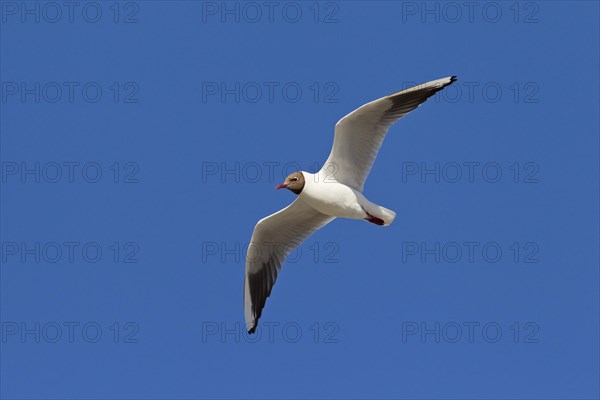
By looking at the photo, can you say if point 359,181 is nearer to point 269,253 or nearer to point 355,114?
point 355,114

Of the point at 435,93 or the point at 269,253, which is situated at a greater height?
the point at 435,93

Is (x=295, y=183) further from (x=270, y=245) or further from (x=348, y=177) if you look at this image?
(x=270, y=245)

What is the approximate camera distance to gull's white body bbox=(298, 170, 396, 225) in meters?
10.5

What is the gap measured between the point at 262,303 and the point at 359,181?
2.01 metres

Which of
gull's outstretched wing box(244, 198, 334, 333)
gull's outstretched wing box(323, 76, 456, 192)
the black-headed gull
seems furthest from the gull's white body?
gull's outstretched wing box(244, 198, 334, 333)

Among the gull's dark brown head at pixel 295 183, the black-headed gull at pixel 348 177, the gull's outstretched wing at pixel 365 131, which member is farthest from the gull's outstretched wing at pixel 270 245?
the gull's outstretched wing at pixel 365 131

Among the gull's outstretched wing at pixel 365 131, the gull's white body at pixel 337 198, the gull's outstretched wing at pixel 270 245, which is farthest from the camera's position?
the gull's outstretched wing at pixel 270 245

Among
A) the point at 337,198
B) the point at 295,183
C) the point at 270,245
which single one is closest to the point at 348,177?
the point at 337,198

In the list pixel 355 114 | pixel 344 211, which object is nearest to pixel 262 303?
pixel 344 211

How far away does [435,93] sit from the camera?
10250 millimetres

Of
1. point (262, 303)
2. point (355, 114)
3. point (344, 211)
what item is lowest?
point (262, 303)

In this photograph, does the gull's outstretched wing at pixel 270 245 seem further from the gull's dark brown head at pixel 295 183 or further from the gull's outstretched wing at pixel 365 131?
the gull's outstretched wing at pixel 365 131

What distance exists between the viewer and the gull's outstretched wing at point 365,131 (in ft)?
33.4

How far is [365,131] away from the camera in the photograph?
10.4 m
